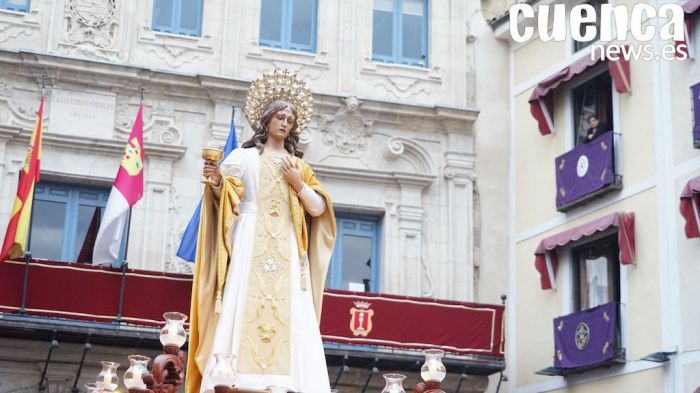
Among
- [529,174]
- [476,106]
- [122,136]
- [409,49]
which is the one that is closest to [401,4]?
[409,49]

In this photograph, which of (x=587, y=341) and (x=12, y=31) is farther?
(x=12, y=31)

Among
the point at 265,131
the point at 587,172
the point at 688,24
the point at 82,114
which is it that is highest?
the point at 688,24

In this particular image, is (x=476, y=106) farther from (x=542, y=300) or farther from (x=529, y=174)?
(x=542, y=300)

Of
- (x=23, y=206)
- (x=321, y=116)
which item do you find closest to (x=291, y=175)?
(x=23, y=206)

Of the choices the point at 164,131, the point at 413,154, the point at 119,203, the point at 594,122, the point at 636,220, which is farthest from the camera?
the point at 413,154

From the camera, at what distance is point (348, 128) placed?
20.4 m

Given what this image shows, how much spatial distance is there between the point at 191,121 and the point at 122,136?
3.67 ft

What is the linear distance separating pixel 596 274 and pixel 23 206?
8284 mm

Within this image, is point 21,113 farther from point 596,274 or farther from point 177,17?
point 596,274

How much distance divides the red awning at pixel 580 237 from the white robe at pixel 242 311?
8.42m

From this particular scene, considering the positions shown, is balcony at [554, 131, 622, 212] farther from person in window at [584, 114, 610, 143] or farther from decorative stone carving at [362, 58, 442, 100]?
decorative stone carving at [362, 58, 442, 100]

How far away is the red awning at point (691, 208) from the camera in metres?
16.4

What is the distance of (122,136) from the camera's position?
63.5 feet

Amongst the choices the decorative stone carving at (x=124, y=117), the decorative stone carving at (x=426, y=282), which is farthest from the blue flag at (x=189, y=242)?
the decorative stone carving at (x=426, y=282)
